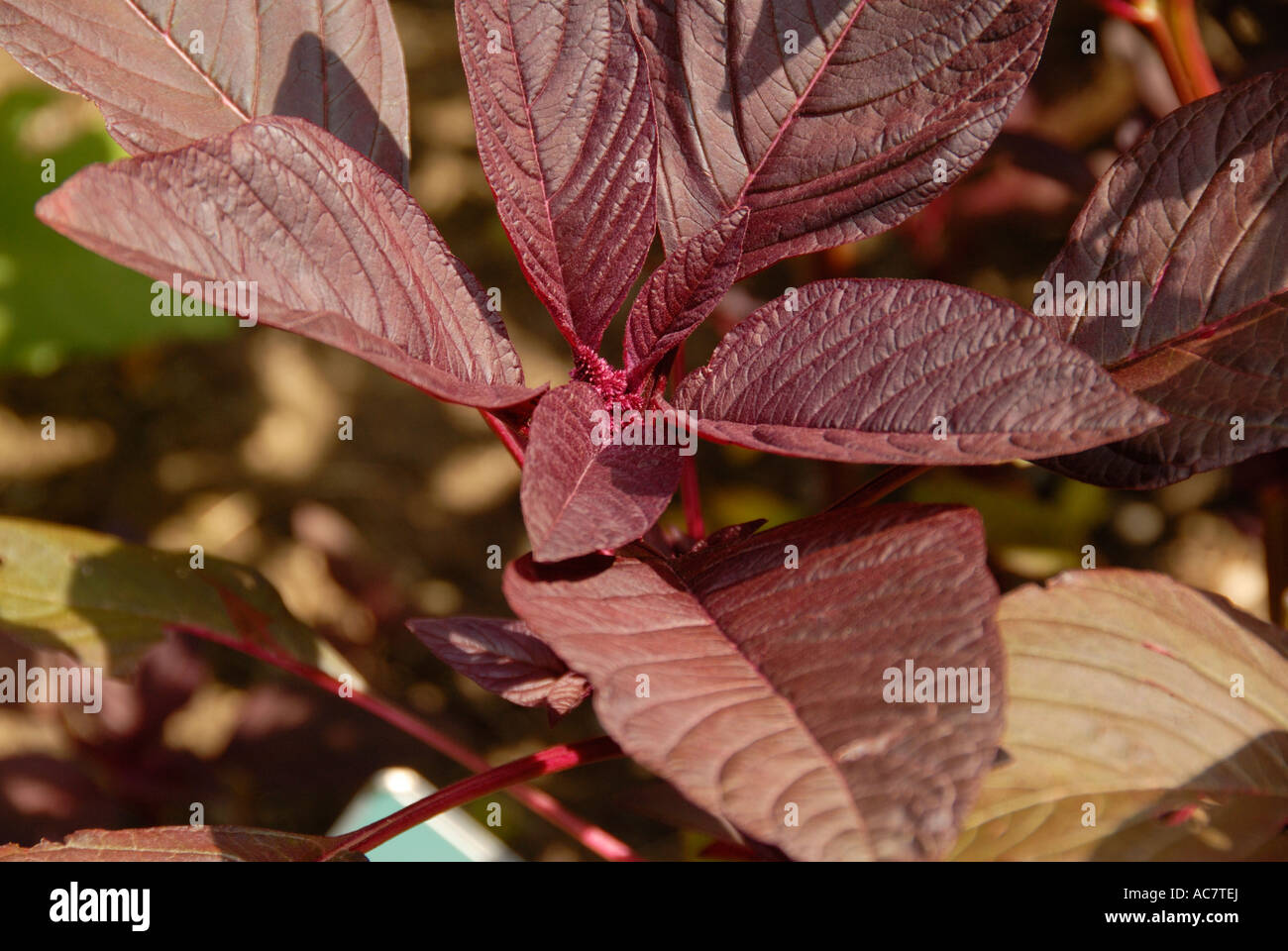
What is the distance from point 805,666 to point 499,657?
9.3 inches

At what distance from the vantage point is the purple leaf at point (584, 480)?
458mm

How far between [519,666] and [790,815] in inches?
10.5

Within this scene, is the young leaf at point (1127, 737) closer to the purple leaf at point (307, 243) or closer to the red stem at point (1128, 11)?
the purple leaf at point (307, 243)

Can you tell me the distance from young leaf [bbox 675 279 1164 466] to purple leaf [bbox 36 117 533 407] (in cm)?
14

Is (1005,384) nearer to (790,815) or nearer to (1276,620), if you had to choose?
(790,815)

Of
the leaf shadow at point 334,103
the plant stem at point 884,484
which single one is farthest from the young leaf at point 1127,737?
the leaf shadow at point 334,103

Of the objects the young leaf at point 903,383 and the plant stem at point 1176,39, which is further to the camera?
the plant stem at point 1176,39

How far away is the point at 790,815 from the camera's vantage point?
0.38 meters

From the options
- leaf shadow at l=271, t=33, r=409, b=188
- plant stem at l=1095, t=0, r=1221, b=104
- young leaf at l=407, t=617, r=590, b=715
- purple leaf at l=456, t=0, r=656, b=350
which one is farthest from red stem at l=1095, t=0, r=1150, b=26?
young leaf at l=407, t=617, r=590, b=715

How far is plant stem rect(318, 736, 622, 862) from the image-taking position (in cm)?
64

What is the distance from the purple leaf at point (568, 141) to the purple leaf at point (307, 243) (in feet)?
0.19

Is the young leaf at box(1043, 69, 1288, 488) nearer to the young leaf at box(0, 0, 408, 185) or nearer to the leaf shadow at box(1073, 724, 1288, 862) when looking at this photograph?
the leaf shadow at box(1073, 724, 1288, 862)
